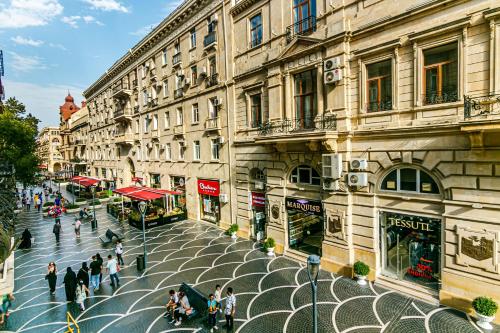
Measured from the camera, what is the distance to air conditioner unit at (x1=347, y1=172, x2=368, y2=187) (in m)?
12.2

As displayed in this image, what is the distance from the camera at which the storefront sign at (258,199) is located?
58.8 feet

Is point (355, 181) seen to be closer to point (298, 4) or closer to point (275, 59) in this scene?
point (275, 59)

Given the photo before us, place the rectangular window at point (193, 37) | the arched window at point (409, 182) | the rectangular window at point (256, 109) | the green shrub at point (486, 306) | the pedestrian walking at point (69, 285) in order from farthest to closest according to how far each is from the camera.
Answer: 1. the rectangular window at point (193, 37)
2. the rectangular window at point (256, 109)
3. the pedestrian walking at point (69, 285)
4. the arched window at point (409, 182)
5. the green shrub at point (486, 306)

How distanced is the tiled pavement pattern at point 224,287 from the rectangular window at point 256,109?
320 inches

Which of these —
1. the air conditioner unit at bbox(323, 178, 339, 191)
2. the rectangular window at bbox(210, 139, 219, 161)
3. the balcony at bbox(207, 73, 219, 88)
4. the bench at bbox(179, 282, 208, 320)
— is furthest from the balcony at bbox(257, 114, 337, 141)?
the bench at bbox(179, 282, 208, 320)

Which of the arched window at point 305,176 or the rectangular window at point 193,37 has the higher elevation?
the rectangular window at point 193,37

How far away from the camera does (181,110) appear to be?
26047mm

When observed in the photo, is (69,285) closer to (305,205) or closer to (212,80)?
(305,205)

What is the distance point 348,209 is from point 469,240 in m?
4.58

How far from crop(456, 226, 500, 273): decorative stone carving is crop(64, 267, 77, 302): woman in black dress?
15782mm

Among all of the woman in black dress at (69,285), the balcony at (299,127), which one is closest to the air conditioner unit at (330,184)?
the balcony at (299,127)

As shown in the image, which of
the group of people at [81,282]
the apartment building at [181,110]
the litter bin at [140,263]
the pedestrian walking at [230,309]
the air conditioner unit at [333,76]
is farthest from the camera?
the apartment building at [181,110]

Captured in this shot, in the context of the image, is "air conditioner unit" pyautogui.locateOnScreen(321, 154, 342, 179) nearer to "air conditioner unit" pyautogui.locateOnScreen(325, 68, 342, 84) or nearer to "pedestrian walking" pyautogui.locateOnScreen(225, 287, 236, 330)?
"air conditioner unit" pyautogui.locateOnScreen(325, 68, 342, 84)

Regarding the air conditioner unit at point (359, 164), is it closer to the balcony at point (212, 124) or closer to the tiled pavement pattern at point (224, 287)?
the tiled pavement pattern at point (224, 287)
